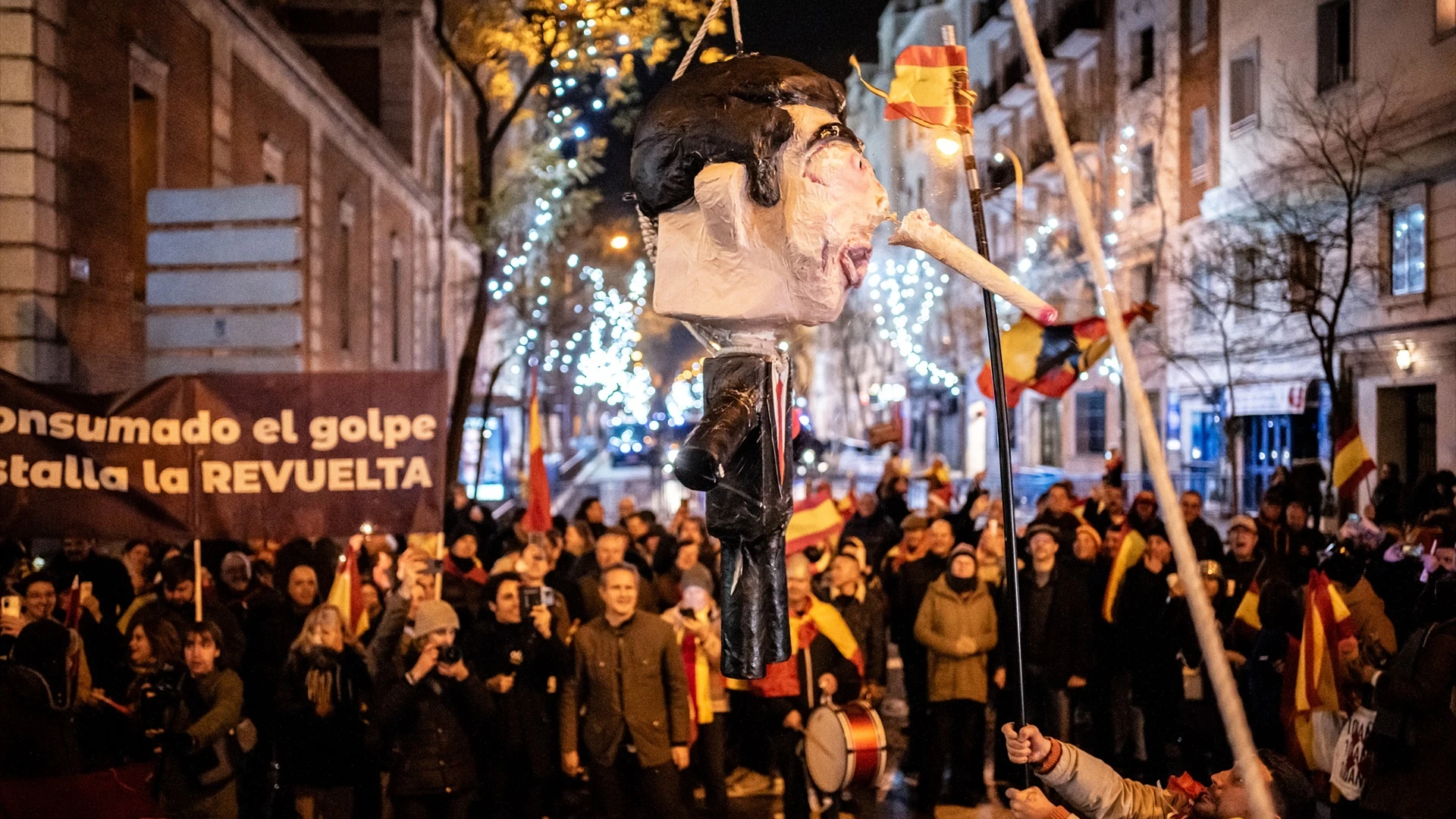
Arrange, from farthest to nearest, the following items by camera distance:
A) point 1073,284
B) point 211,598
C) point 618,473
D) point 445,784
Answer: point 618,473 < point 1073,284 < point 211,598 < point 445,784

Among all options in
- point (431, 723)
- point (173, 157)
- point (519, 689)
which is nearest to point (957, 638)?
point (519, 689)

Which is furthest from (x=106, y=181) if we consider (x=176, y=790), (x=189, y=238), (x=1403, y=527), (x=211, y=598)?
(x=1403, y=527)

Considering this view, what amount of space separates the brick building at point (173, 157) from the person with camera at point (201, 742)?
16.5ft

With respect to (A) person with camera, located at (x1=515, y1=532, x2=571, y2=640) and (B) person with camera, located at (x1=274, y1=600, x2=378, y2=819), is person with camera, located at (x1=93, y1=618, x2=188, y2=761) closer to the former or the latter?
(B) person with camera, located at (x1=274, y1=600, x2=378, y2=819)

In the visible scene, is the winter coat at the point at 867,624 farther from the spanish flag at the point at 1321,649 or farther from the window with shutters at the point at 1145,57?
the window with shutters at the point at 1145,57

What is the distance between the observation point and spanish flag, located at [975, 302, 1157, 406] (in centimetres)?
845

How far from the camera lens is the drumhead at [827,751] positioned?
702 centimetres

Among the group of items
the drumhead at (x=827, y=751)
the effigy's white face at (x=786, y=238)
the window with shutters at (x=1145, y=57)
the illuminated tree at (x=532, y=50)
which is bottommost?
the drumhead at (x=827, y=751)

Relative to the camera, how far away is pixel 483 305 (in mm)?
17250

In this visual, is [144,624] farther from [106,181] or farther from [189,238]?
[106,181]

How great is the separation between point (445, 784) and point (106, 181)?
9478 mm

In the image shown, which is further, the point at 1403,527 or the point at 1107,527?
the point at 1107,527

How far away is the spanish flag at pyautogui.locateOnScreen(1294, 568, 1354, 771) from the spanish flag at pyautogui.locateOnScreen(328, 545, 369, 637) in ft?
19.5

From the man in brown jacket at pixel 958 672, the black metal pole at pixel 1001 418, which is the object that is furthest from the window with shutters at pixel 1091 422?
the black metal pole at pixel 1001 418
